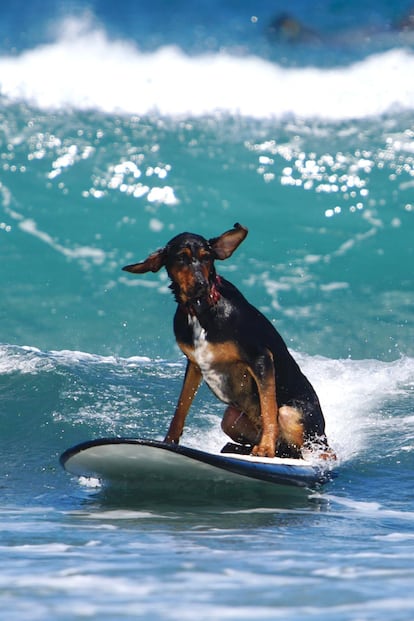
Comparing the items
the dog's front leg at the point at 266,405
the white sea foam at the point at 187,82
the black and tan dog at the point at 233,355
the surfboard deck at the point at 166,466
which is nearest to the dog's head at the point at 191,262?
the black and tan dog at the point at 233,355

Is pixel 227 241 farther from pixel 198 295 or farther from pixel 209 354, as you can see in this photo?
pixel 209 354

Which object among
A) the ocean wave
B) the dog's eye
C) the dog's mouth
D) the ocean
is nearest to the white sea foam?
the ocean

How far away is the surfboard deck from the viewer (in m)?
5.45

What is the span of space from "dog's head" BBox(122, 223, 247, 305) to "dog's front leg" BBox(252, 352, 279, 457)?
558mm

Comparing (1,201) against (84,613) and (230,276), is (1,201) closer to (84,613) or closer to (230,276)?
(230,276)

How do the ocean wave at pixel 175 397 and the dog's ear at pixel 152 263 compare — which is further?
the ocean wave at pixel 175 397

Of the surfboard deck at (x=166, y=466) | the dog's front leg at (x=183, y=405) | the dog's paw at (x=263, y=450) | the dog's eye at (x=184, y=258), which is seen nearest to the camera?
the surfboard deck at (x=166, y=466)

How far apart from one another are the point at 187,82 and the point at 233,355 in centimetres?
1587

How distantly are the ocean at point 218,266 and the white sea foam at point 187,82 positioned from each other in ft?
0.19

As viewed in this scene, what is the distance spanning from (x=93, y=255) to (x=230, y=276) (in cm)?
243

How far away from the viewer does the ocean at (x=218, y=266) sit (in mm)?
3859

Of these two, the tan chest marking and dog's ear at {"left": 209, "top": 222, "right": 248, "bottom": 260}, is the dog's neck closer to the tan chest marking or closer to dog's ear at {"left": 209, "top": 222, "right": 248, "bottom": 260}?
the tan chest marking

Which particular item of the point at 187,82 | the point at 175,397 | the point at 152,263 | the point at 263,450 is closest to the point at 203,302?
the point at 152,263

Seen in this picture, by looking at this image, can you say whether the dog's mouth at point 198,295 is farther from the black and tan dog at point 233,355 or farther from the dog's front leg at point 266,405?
the dog's front leg at point 266,405
